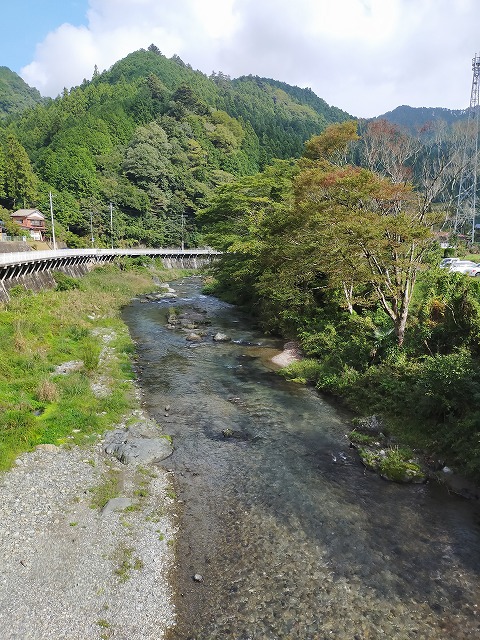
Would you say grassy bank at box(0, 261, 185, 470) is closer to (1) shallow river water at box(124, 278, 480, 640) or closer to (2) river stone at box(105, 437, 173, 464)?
(2) river stone at box(105, 437, 173, 464)

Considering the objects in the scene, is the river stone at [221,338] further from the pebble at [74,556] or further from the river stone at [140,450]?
the pebble at [74,556]

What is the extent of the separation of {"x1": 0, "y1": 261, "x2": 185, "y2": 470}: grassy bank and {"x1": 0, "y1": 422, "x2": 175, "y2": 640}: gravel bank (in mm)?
1489

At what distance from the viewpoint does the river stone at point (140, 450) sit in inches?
520

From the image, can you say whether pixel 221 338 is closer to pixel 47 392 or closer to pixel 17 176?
A: pixel 47 392

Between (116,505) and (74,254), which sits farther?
(74,254)

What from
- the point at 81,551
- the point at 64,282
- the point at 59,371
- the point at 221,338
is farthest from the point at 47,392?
the point at 64,282

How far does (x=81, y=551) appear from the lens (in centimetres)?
923

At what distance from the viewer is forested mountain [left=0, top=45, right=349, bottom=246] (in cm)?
8269

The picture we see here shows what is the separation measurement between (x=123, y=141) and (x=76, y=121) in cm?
1400

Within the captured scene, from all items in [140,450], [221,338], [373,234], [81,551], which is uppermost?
[373,234]

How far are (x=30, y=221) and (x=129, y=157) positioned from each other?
111 feet

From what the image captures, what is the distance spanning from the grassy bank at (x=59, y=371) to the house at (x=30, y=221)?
138ft

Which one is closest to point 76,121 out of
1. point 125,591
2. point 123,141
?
point 123,141

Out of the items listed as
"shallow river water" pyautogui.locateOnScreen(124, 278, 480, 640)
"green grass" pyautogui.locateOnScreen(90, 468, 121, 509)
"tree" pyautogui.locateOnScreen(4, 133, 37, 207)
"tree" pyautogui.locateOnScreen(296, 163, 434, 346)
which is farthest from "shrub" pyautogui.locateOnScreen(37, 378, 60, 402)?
"tree" pyautogui.locateOnScreen(4, 133, 37, 207)
